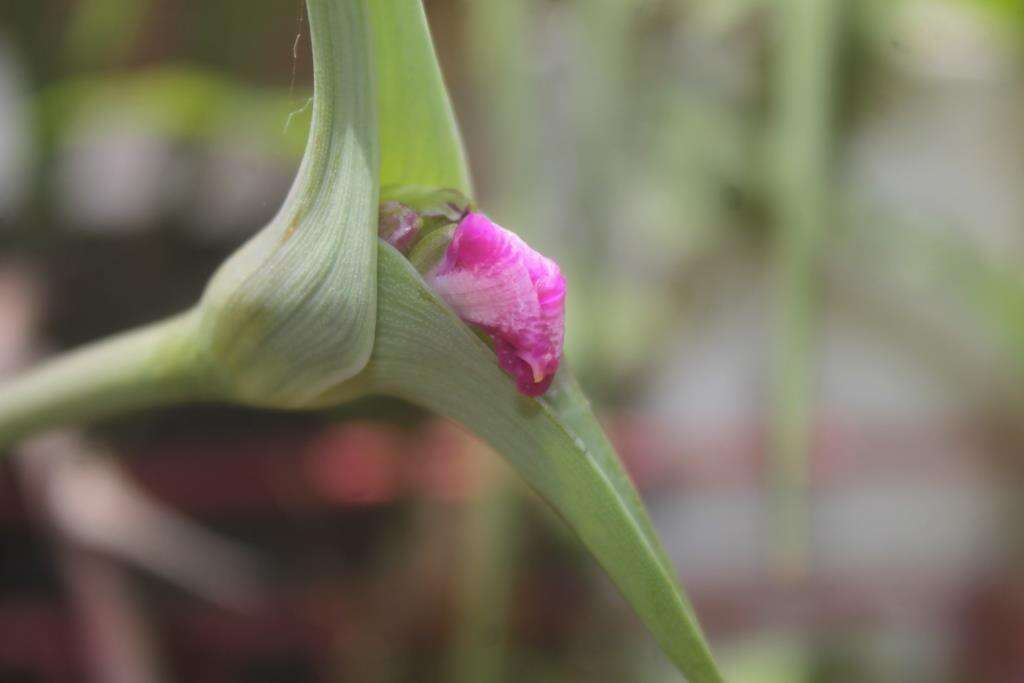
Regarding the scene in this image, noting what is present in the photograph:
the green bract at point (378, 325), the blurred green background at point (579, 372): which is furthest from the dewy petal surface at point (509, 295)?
the blurred green background at point (579, 372)

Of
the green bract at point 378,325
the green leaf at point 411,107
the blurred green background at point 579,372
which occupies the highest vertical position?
the green leaf at point 411,107

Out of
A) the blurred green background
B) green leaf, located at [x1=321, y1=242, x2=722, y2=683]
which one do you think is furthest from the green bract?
the blurred green background

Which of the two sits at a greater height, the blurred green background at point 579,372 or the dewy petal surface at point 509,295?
the dewy petal surface at point 509,295

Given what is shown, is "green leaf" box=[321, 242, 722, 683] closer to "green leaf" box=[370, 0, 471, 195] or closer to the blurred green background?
"green leaf" box=[370, 0, 471, 195]

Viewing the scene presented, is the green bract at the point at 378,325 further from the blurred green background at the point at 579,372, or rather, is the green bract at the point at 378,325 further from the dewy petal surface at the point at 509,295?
the blurred green background at the point at 579,372

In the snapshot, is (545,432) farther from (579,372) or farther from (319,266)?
(579,372)

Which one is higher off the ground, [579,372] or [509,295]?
[509,295]

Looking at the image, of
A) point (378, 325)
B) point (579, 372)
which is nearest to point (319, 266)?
point (378, 325)

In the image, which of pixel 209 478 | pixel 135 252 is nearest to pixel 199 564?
pixel 209 478
